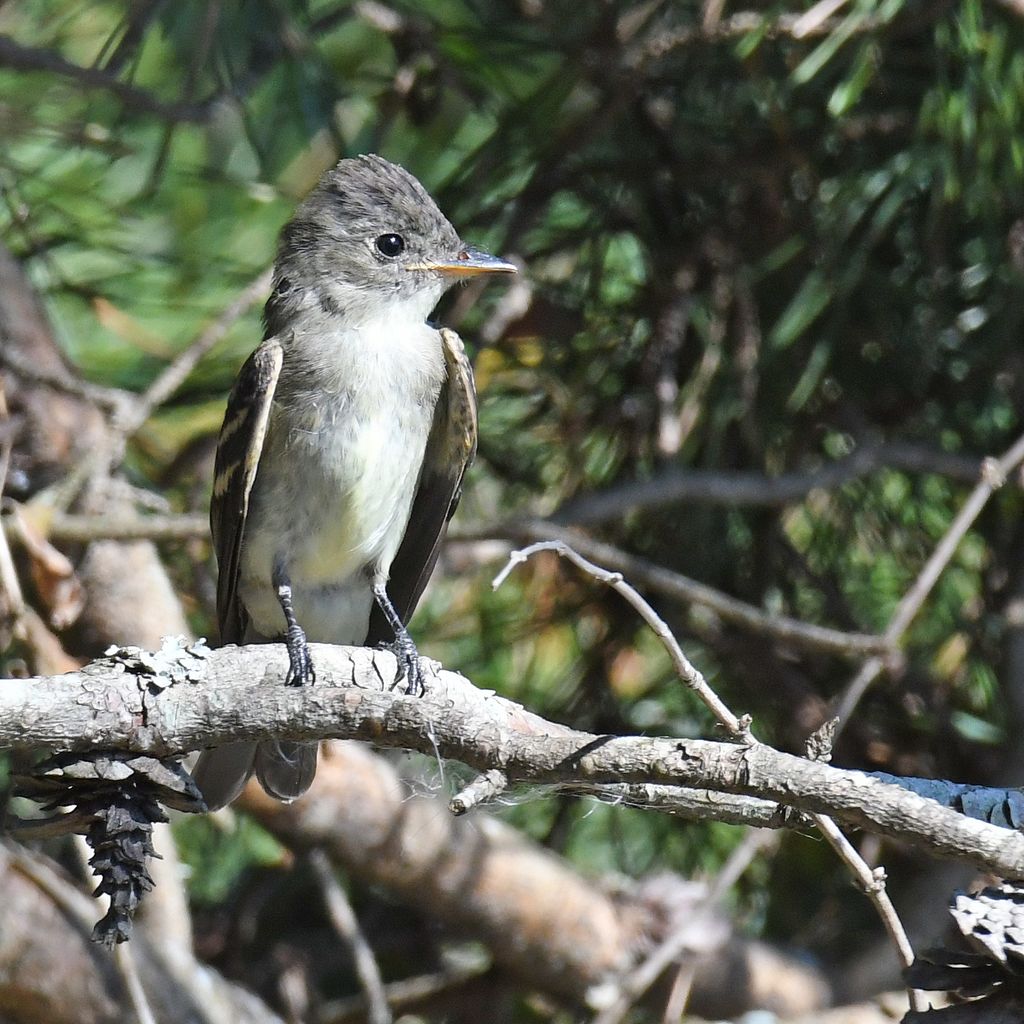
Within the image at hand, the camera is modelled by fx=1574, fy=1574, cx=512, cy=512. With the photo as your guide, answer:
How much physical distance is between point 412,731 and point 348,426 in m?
1.35

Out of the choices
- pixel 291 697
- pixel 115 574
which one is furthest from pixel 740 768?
pixel 115 574

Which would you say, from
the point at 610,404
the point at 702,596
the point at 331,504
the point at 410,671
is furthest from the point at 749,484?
the point at 410,671

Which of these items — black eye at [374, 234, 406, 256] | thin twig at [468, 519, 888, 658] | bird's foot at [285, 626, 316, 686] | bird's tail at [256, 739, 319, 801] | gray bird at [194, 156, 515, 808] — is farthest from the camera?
black eye at [374, 234, 406, 256]

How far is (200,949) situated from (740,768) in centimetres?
201

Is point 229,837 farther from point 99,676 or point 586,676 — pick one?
point 99,676

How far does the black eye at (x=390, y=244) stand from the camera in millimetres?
3350

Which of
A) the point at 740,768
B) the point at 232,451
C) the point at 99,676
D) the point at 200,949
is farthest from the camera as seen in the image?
the point at 200,949

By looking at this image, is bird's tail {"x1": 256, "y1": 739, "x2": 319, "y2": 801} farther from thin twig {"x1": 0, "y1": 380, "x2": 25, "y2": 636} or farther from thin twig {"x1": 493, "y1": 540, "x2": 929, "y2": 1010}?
thin twig {"x1": 493, "y1": 540, "x2": 929, "y2": 1010}

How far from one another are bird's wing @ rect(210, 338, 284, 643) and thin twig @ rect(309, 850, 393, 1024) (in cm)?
54

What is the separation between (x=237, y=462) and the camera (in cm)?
302

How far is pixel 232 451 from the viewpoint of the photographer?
3035mm

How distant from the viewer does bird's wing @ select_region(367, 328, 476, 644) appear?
3199 millimetres

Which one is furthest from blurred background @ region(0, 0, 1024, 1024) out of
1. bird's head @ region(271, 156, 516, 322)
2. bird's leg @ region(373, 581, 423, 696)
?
bird's leg @ region(373, 581, 423, 696)

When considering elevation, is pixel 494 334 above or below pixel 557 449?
above
